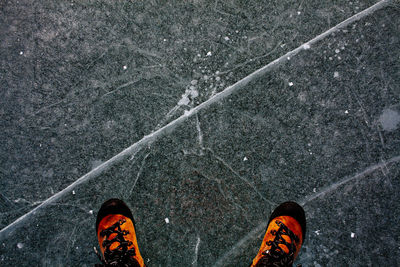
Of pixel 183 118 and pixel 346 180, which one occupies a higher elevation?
pixel 183 118

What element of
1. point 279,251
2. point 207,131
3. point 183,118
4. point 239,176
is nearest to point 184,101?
point 183,118

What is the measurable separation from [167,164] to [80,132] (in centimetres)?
87

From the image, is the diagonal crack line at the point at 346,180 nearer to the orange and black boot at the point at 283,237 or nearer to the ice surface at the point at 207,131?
the ice surface at the point at 207,131

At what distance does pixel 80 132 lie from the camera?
8.67ft

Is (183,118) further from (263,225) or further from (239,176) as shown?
(263,225)

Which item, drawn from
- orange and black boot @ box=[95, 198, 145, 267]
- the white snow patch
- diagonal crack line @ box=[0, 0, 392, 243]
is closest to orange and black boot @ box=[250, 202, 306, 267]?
orange and black boot @ box=[95, 198, 145, 267]

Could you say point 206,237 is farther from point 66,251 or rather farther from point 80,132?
point 80,132

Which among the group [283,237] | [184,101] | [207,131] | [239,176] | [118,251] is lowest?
[118,251]

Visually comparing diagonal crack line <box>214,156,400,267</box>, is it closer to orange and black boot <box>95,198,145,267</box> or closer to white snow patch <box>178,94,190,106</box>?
orange and black boot <box>95,198,145,267</box>

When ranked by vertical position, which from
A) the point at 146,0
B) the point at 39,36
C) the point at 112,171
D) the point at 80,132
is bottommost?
the point at 112,171

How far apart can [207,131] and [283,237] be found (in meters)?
1.14

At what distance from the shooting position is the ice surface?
254 cm

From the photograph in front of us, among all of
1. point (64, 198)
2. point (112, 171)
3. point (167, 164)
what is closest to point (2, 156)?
point (64, 198)

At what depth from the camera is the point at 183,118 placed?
261cm
